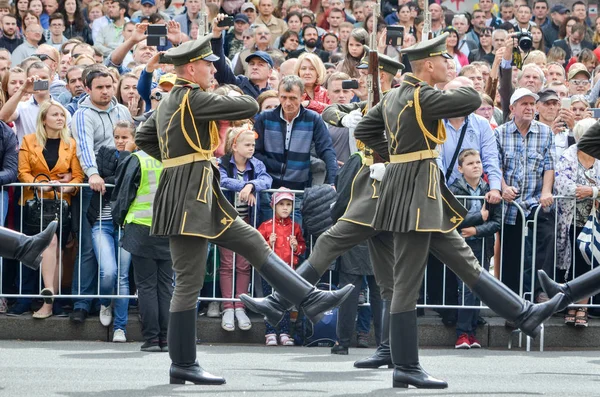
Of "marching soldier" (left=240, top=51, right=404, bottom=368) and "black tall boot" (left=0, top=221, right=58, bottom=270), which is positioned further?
"marching soldier" (left=240, top=51, right=404, bottom=368)

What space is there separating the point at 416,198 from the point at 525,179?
3.47 meters

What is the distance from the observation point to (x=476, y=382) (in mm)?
8484

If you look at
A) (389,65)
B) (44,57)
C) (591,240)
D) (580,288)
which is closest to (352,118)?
(389,65)

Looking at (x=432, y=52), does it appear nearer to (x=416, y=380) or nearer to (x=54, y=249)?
(x=416, y=380)

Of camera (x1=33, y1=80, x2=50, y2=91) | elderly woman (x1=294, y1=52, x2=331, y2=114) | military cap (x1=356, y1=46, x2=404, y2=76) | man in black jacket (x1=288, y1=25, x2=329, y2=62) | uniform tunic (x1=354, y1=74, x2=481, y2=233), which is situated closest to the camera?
uniform tunic (x1=354, y1=74, x2=481, y2=233)

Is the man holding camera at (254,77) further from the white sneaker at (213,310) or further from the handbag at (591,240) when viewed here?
the handbag at (591,240)

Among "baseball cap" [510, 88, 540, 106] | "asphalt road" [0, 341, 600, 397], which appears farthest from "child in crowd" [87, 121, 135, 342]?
"baseball cap" [510, 88, 540, 106]

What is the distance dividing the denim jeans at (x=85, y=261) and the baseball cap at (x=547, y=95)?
409cm

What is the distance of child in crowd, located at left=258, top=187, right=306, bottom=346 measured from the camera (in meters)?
10.8

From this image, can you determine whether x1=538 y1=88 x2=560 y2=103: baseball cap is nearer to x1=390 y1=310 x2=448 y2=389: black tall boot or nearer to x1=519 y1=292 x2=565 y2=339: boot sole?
x1=519 y1=292 x2=565 y2=339: boot sole

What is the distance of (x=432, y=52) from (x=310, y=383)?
219 centimetres

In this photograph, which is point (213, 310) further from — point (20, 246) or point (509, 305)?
point (509, 305)

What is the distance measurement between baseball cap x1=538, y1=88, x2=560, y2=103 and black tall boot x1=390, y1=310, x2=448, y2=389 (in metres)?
4.52

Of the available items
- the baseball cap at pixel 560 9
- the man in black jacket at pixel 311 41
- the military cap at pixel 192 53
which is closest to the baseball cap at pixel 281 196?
the military cap at pixel 192 53
